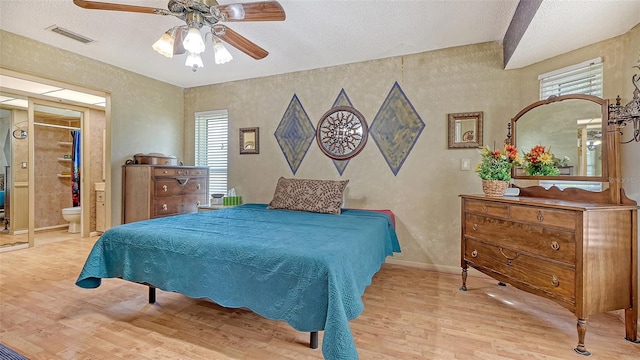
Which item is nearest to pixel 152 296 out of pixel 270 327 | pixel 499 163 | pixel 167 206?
pixel 270 327

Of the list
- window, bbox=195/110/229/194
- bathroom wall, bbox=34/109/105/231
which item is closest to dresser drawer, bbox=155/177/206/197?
window, bbox=195/110/229/194

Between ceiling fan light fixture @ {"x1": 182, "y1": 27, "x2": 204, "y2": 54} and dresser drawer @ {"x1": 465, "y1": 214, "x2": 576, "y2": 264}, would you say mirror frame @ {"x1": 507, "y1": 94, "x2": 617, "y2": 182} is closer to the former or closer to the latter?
dresser drawer @ {"x1": 465, "y1": 214, "x2": 576, "y2": 264}

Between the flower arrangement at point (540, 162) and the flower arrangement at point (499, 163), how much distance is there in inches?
5.4

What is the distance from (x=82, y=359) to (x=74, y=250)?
2.93m

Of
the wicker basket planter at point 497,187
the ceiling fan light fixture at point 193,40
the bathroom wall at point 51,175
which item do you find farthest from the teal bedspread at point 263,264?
the bathroom wall at point 51,175

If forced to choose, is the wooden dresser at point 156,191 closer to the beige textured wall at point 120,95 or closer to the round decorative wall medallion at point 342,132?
the beige textured wall at point 120,95

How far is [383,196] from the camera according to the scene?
11.3 feet

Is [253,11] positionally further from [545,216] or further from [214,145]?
[214,145]

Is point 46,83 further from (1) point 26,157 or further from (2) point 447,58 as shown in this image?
(2) point 447,58

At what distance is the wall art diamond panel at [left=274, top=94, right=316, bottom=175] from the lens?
3.83 m

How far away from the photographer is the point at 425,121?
3.25m

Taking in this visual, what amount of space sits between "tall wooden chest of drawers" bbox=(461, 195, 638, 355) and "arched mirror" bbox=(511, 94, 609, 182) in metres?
0.44

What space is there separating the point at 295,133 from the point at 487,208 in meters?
2.47

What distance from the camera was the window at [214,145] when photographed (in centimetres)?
449
